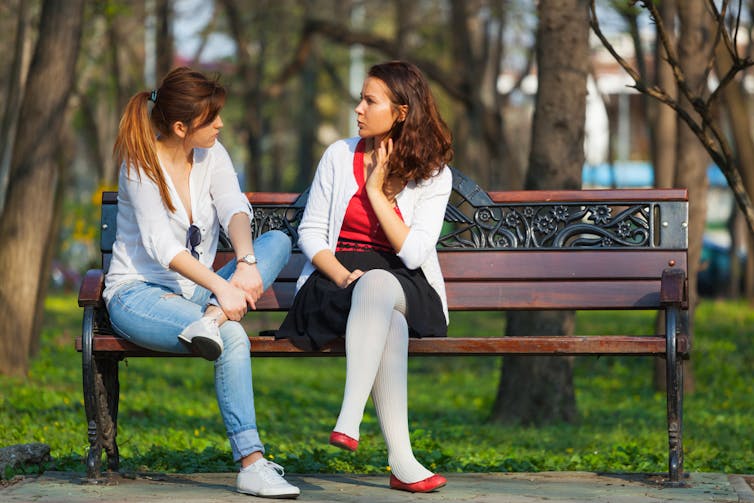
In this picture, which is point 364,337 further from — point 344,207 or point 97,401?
point 97,401

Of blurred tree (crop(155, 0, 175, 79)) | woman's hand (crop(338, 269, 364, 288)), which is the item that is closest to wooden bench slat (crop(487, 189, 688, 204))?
woman's hand (crop(338, 269, 364, 288))

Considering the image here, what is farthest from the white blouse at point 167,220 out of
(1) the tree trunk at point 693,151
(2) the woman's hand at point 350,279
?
(1) the tree trunk at point 693,151

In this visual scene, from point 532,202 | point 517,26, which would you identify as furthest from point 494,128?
point 532,202

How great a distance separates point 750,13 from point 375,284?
14.1m

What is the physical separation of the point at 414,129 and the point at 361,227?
0.44m

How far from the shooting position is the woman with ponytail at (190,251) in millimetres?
4488

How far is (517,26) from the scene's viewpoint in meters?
21.2

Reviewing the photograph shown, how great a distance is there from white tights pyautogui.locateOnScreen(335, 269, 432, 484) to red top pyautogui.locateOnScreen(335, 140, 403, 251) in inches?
15.5

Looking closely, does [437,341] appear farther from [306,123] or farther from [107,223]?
[306,123]

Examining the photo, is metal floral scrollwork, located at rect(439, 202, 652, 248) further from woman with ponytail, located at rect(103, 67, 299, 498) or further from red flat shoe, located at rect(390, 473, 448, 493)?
red flat shoe, located at rect(390, 473, 448, 493)

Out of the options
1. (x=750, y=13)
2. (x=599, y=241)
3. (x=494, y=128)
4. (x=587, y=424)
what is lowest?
(x=587, y=424)

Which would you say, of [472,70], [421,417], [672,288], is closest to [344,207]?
[672,288]

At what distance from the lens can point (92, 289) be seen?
16.0ft

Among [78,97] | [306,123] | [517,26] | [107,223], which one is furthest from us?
[306,123]
